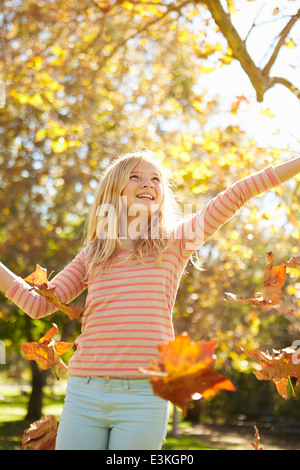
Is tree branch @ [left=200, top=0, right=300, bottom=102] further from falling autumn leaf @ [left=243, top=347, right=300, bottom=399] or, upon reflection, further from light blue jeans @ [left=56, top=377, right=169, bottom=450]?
light blue jeans @ [left=56, top=377, right=169, bottom=450]

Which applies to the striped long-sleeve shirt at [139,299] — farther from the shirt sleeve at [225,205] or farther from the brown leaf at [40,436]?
the brown leaf at [40,436]

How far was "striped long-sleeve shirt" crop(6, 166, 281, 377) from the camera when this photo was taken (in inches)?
74.1

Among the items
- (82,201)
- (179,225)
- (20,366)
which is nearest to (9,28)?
(82,201)

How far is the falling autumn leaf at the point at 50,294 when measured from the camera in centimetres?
194

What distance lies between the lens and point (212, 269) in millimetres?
9078

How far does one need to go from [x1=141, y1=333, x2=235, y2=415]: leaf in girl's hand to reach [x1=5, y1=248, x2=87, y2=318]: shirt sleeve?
2.88ft

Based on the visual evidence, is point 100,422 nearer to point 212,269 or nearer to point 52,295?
point 52,295

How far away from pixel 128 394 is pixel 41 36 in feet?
21.4

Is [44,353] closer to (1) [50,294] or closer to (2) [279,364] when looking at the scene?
(1) [50,294]

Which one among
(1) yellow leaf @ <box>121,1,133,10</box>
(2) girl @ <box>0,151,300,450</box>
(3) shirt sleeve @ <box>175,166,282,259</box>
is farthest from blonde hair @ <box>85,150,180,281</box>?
(1) yellow leaf @ <box>121,1,133,10</box>

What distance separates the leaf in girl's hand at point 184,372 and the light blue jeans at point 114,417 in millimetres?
465

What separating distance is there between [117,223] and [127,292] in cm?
35

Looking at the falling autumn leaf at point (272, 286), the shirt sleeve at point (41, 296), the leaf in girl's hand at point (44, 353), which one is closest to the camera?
the falling autumn leaf at point (272, 286)

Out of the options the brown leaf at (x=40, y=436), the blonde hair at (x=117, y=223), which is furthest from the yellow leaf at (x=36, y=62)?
the brown leaf at (x=40, y=436)
